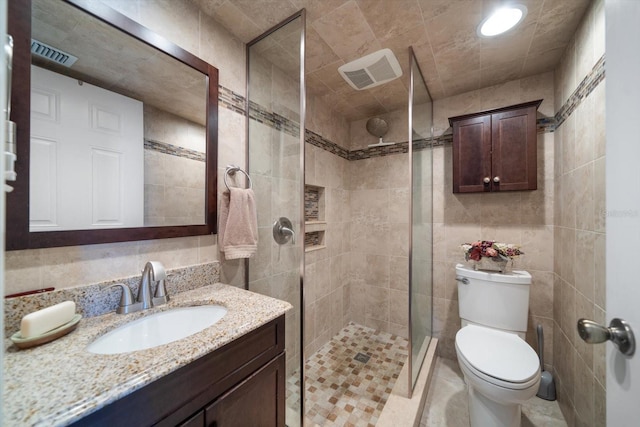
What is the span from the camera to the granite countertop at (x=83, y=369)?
19.1 inches

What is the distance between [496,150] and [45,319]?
247 centimetres

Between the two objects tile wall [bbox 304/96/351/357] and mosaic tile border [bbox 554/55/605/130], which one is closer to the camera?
mosaic tile border [bbox 554/55/605/130]

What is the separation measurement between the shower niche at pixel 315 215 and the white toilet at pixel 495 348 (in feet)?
3.72

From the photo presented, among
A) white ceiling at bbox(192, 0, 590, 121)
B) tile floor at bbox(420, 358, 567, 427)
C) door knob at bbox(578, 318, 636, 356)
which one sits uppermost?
white ceiling at bbox(192, 0, 590, 121)

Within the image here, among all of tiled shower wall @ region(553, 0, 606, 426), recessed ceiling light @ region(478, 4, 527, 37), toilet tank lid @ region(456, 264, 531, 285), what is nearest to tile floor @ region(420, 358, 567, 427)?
tiled shower wall @ region(553, 0, 606, 426)

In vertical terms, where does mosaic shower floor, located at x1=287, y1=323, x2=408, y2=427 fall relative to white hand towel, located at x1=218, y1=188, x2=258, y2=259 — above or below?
below

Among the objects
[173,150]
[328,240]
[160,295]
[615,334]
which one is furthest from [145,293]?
[328,240]

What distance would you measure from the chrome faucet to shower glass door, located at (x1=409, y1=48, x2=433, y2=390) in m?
1.38

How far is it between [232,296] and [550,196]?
2.21 metres

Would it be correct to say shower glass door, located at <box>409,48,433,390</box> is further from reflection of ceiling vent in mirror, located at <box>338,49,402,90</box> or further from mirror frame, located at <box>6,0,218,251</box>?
mirror frame, located at <box>6,0,218,251</box>

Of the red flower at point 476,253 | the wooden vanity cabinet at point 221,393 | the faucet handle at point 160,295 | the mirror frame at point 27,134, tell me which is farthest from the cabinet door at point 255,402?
the red flower at point 476,253

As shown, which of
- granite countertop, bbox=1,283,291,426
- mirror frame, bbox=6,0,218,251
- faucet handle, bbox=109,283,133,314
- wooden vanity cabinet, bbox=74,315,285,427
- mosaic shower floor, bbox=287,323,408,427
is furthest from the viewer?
mosaic shower floor, bbox=287,323,408,427

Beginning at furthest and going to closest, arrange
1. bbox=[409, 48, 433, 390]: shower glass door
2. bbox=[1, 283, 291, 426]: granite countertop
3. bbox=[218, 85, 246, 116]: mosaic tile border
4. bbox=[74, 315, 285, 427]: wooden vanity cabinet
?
bbox=[409, 48, 433, 390]: shower glass door < bbox=[218, 85, 246, 116]: mosaic tile border < bbox=[74, 315, 285, 427]: wooden vanity cabinet < bbox=[1, 283, 291, 426]: granite countertop

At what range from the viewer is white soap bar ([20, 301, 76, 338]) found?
0.67m
